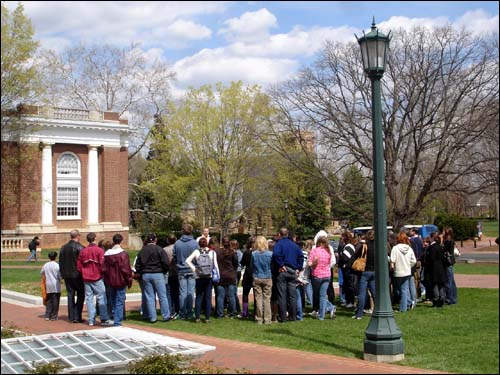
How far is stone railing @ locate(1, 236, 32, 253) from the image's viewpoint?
4447 cm

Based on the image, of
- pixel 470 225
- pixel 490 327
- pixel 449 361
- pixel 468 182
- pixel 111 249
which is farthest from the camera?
pixel 470 225

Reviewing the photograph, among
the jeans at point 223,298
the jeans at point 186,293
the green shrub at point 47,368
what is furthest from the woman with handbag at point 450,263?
the green shrub at point 47,368

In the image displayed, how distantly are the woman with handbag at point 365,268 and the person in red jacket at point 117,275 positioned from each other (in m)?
4.52

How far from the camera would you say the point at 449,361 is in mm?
8539

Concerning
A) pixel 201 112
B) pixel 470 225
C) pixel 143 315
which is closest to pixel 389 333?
pixel 143 315

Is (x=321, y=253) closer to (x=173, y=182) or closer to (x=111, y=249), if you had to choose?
(x=111, y=249)

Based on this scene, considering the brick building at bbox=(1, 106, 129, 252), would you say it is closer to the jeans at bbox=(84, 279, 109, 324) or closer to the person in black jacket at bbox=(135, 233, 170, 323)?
the jeans at bbox=(84, 279, 109, 324)

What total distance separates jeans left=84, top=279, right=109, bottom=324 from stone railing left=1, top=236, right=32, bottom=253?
33069 millimetres

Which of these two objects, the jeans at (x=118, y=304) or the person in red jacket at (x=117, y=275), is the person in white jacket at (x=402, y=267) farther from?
the jeans at (x=118, y=304)

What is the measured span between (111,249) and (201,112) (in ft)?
93.1

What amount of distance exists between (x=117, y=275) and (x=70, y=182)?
39083 mm

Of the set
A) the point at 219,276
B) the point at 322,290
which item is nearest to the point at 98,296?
the point at 219,276

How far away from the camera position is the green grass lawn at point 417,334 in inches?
342

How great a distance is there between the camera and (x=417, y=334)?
10852 millimetres
